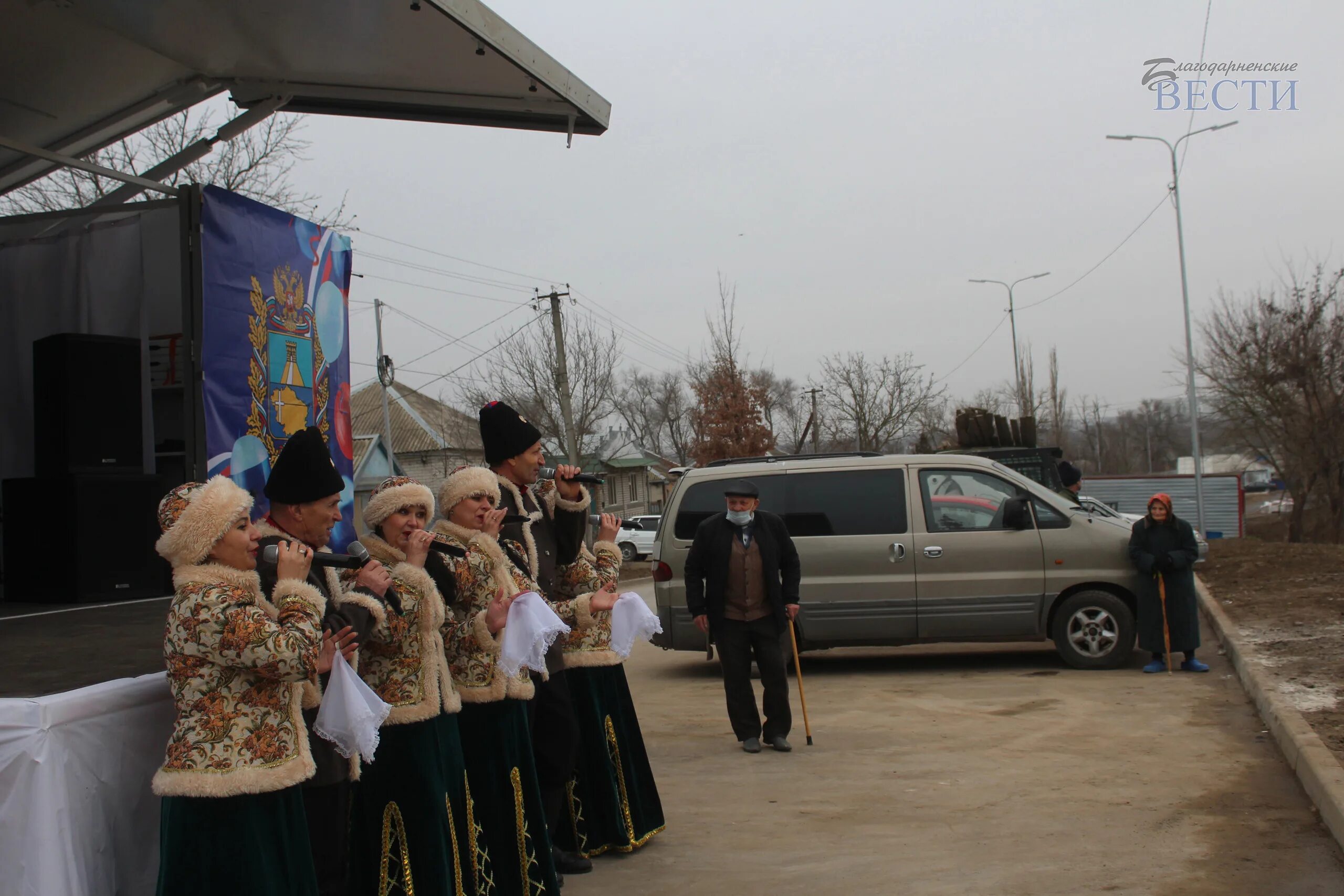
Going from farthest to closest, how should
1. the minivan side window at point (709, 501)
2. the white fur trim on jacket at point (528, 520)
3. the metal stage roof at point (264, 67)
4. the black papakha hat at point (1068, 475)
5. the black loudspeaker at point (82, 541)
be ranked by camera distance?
the black papakha hat at point (1068, 475) → the minivan side window at point (709, 501) → the black loudspeaker at point (82, 541) → the metal stage roof at point (264, 67) → the white fur trim on jacket at point (528, 520)

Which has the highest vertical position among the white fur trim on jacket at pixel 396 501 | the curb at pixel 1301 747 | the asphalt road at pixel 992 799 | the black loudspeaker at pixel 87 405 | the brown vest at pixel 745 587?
the black loudspeaker at pixel 87 405

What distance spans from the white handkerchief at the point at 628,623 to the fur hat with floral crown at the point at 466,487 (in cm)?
95

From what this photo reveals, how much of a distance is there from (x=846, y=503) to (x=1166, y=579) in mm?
2933

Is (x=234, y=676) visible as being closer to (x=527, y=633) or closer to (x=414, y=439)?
(x=527, y=633)

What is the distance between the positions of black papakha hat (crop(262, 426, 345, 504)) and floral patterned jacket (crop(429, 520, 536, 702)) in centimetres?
73

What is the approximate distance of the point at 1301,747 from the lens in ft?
21.6

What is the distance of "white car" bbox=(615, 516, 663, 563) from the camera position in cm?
3916

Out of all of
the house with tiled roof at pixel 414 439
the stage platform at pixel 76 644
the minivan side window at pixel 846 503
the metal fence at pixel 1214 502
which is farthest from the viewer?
the house with tiled roof at pixel 414 439

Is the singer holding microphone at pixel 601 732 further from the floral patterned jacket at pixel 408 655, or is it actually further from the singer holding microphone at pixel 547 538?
the floral patterned jacket at pixel 408 655

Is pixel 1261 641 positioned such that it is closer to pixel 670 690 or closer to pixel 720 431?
pixel 670 690

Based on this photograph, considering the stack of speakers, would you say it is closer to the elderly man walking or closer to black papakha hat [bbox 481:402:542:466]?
black papakha hat [bbox 481:402:542:466]

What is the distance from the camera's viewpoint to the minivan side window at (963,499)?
36.3ft

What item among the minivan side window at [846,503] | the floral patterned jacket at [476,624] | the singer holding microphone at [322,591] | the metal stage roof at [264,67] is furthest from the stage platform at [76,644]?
the minivan side window at [846,503]

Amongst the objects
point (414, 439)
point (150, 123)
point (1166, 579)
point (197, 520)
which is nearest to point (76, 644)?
point (197, 520)
